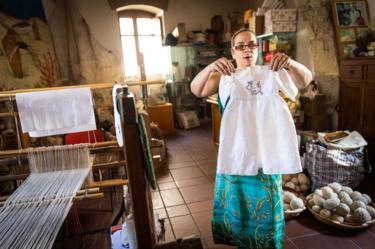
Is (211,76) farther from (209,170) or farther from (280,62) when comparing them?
(209,170)

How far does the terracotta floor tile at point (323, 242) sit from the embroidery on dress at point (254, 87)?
3.75ft

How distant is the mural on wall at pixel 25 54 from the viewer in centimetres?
391

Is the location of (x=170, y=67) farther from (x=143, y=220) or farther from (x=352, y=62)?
(x=143, y=220)

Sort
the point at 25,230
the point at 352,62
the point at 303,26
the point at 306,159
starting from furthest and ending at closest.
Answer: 1. the point at 303,26
2. the point at 352,62
3. the point at 306,159
4. the point at 25,230

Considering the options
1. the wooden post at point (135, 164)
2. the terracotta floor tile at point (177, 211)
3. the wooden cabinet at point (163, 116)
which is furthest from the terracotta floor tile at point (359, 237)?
the wooden cabinet at point (163, 116)

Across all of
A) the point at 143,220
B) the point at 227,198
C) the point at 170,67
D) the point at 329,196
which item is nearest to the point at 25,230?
the point at 143,220

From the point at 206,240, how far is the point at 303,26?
9.84ft

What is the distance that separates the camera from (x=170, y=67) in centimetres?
552

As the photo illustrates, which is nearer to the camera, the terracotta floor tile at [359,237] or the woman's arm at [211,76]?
the woman's arm at [211,76]

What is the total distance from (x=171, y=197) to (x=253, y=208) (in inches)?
51.7

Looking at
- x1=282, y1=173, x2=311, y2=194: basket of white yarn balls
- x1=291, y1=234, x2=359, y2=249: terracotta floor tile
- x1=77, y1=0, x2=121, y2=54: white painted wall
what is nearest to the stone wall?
x1=282, y1=173, x2=311, y2=194: basket of white yarn balls

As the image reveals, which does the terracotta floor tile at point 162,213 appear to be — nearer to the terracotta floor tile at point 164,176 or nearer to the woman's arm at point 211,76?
the terracotta floor tile at point 164,176

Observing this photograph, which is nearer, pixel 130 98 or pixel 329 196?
pixel 130 98

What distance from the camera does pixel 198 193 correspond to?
2625 mm
